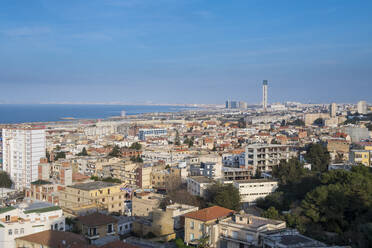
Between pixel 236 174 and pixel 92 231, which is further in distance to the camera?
pixel 236 174

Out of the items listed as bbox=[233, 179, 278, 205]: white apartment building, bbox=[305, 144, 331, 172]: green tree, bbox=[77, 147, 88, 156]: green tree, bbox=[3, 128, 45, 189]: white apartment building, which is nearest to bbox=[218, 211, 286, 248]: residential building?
bbox=[233, 179, 278, 205]: white apartment building

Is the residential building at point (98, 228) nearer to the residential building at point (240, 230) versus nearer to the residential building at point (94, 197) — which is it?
the residential building at point (240, 230)

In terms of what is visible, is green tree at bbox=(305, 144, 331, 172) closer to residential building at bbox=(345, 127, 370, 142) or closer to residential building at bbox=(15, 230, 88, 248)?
residential building at bbox=(345, 127, 370, 142)

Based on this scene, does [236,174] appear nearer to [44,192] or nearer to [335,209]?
[335,209]

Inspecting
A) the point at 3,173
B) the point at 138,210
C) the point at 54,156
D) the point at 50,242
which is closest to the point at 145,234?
the point at 138,210

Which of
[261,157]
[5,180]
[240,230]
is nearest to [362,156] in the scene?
[261,157]
